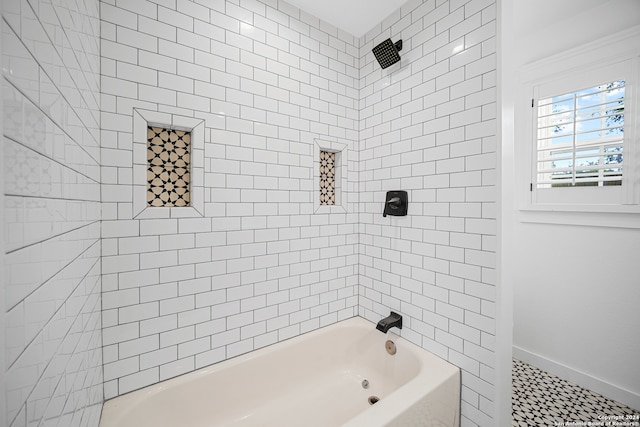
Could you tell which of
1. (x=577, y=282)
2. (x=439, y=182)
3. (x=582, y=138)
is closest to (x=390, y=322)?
(x=439, y=182)

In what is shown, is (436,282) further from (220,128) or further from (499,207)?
(220,128)

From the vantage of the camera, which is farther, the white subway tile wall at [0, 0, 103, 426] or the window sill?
the window sill

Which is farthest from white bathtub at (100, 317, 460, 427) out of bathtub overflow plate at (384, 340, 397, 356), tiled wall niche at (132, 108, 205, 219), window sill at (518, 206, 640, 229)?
window sill at (518, 206, 640, 229)

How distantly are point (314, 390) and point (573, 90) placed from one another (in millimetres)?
3204

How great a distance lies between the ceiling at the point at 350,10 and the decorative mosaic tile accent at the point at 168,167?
1.27 meters

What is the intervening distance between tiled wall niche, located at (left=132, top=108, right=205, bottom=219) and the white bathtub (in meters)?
0.93

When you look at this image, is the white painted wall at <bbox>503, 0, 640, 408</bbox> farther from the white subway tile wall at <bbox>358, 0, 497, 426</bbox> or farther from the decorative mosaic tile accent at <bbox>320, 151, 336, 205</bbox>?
the decorative mosaic tile accent at <bbox>320, 151, 336, 205</bbox>

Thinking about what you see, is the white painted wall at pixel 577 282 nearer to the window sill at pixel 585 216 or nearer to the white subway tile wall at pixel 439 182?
the window sill at pixel 585 216

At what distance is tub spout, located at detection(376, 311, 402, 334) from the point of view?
1.70 meters

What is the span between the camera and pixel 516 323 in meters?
2.45

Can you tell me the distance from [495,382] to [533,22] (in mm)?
2918

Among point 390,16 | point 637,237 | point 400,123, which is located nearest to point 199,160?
point 400,123

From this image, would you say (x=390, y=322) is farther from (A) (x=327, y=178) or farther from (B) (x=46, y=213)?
(B) (x=46, y=213)

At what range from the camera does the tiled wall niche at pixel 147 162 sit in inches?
49.6
